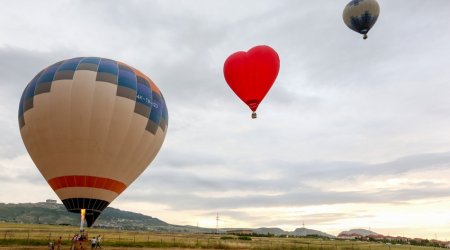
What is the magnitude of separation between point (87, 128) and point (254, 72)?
43.2ft

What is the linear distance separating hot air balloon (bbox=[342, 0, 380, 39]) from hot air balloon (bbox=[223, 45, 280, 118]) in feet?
35.2

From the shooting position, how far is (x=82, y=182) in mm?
30078

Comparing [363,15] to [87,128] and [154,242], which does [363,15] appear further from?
[154,242]

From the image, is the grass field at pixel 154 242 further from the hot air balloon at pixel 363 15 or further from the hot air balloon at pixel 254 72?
the hot air balloon at pixel 363 15

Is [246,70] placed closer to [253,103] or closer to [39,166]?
[253,103]

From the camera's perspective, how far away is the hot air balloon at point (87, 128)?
99.2 ft

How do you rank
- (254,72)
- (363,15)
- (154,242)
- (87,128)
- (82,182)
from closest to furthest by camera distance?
(82,182)
(254,72)
(87,128)
(363,15)
(154,242)

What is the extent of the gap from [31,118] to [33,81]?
11.6 feet

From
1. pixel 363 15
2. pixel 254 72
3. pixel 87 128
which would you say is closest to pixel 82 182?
pixel 87 128

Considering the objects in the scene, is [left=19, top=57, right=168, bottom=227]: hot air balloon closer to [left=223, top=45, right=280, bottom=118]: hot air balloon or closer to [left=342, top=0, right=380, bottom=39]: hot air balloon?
[left=223, top=45, right=280, bottom=118]: hot air balloon

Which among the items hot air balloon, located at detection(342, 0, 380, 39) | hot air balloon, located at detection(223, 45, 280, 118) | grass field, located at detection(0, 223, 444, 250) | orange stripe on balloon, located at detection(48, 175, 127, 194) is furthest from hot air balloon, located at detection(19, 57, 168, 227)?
hot air balloon, located at detection(342, 0, 380, 39)

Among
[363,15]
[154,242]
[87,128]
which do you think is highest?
[363,15]

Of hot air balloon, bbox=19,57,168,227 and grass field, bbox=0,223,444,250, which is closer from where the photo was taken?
hot air balloon, bbox=19,57,168,227

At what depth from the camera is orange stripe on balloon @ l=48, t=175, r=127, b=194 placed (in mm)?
30078
